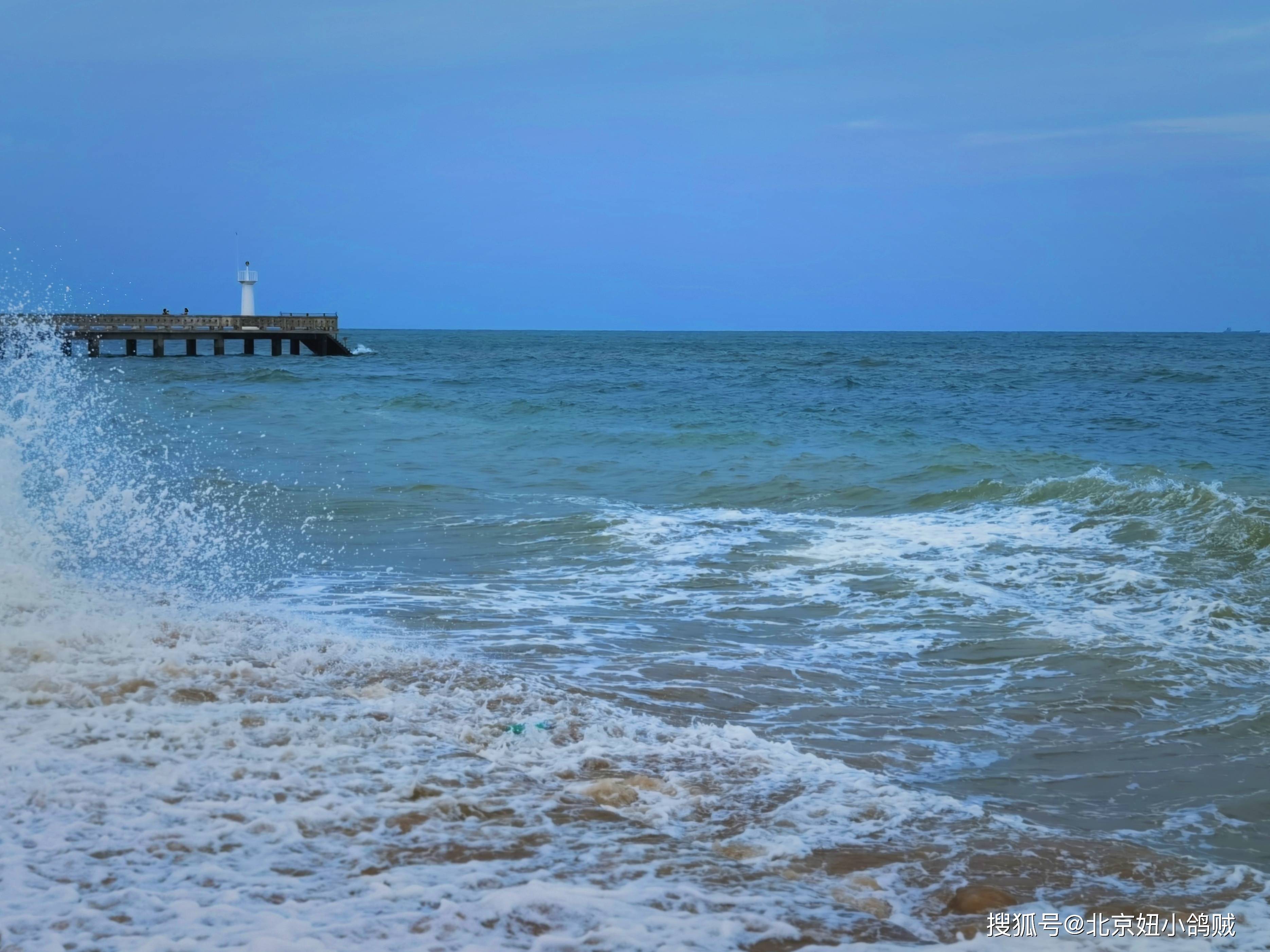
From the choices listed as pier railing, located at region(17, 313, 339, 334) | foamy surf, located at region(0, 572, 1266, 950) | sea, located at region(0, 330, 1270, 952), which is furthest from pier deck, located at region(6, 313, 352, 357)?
foamy surf, located at region(0, 572, 1266, 950)

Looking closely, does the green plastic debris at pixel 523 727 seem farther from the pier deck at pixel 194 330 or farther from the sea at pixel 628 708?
the pier deck at pixel 194 330

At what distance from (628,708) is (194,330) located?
5032cm

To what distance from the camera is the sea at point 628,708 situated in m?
3.65

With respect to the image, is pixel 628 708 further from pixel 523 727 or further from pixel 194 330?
pixel 194 330

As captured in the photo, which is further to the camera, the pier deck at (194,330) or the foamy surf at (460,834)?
the pier deck at (194,330)

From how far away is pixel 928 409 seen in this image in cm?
2884

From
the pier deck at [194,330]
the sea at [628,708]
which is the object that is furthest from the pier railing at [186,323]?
the sea at [628,708]

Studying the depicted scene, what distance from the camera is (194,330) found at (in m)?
51.2

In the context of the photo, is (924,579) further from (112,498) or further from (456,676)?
(112,498)

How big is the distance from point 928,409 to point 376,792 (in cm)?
2607

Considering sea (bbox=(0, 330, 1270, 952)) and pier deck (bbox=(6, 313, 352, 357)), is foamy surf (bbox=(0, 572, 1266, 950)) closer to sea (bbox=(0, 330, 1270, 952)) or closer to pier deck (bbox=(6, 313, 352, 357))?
sea (bbox=(0, 330, 1270, 952))

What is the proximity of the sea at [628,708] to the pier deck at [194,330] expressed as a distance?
34379mm

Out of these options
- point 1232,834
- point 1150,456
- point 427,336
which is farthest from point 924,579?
point 427,336

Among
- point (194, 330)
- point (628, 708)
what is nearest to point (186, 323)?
point (194, 330)
